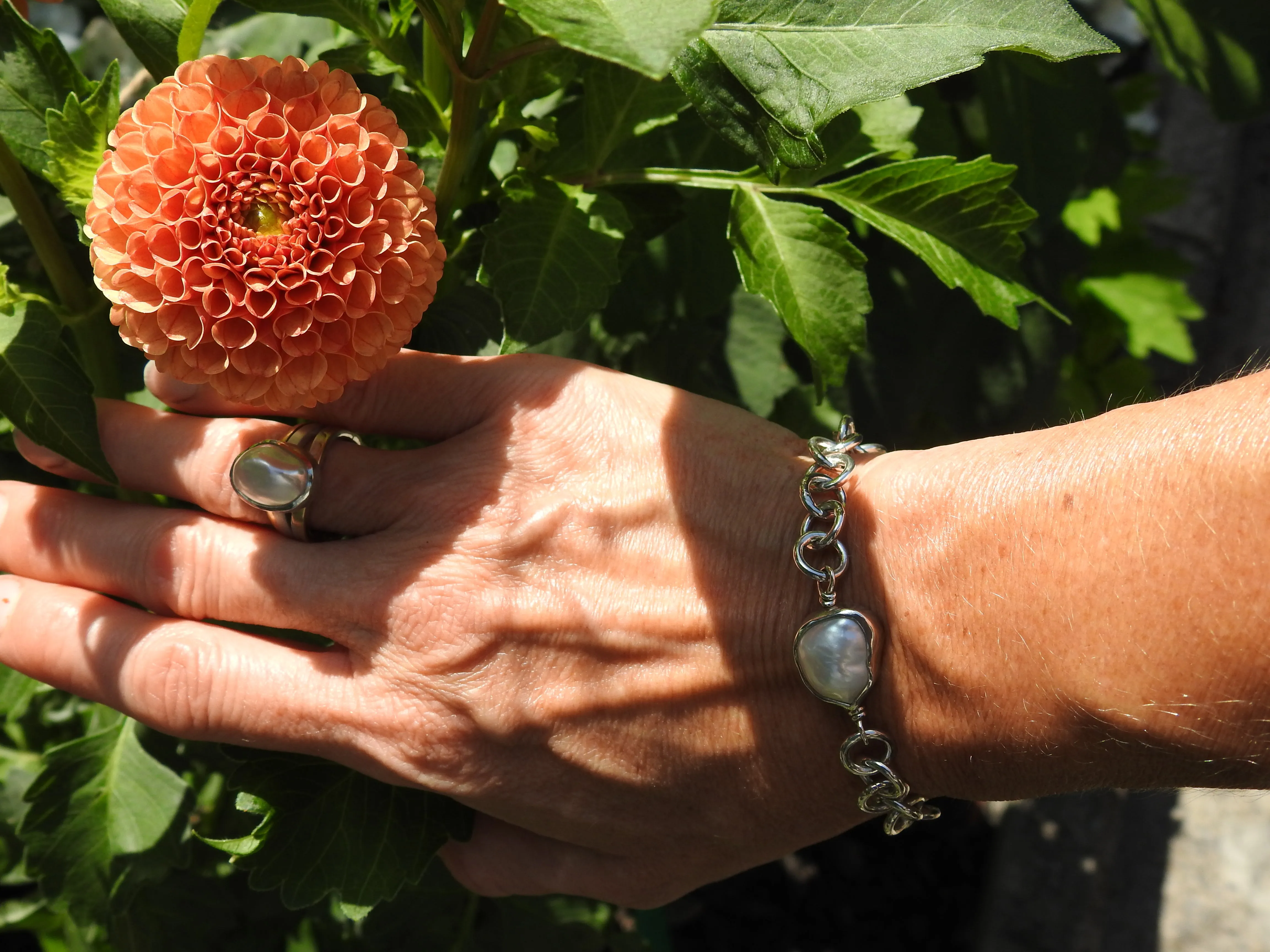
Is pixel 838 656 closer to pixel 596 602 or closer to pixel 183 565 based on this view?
pixel 596 602

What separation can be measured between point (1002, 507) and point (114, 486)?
79cm

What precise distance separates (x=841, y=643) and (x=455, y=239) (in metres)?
0.45

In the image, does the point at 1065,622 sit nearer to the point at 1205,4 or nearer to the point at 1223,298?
the point at 1205,4

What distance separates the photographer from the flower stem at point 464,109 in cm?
67

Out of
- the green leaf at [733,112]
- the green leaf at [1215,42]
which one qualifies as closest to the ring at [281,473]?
the green leaf at [733,112]

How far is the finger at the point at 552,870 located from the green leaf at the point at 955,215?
58 cm

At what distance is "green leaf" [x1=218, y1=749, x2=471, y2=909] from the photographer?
2.96 feet

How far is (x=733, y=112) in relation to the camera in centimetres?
63

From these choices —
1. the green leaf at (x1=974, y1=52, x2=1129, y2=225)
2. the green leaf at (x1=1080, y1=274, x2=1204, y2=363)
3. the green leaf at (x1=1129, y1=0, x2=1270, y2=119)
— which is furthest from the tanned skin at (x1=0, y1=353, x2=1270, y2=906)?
the green leaf at (x1=1080, y1=274, x2=1204, y2=363)

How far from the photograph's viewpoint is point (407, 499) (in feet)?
2.87

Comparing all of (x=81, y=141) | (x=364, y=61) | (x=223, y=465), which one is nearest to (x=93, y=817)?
(x=223, y=465)

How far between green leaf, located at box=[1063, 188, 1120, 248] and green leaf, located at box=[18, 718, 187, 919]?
1293mm

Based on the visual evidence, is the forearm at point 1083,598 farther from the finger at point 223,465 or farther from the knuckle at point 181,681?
the knuckle at point 181,681

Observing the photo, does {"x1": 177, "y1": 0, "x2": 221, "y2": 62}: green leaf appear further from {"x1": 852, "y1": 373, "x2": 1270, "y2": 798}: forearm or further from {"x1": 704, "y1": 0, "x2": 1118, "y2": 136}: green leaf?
{"x1": 852, "y1": 373, "x2": 1270, "y2": 798}: forearm
